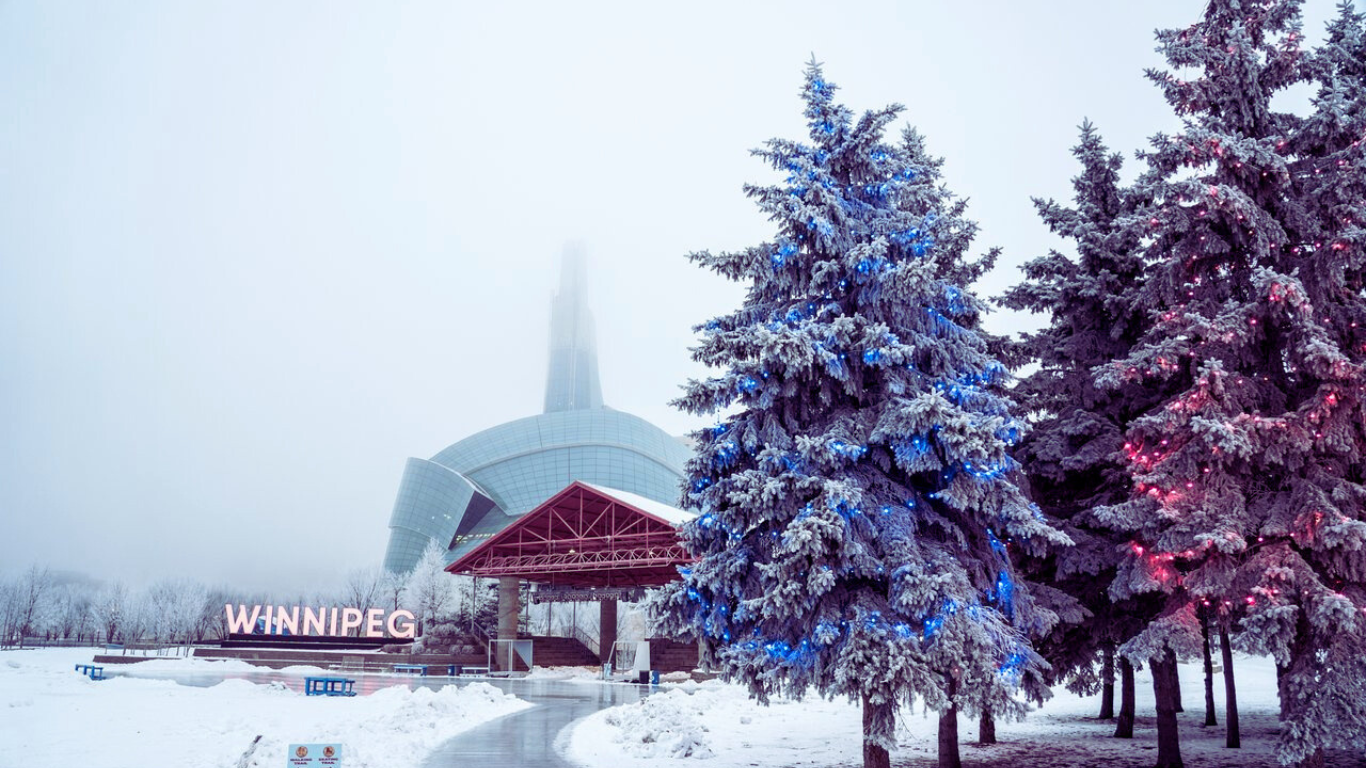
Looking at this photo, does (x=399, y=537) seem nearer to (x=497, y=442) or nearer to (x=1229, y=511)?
(x=497, y=442)

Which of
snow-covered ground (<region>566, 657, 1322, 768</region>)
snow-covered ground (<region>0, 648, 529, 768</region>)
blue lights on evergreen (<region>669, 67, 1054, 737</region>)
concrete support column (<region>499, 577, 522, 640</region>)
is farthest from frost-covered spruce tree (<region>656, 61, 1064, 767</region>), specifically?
concrete support column (<region>499, 577, 522, 640</region>)

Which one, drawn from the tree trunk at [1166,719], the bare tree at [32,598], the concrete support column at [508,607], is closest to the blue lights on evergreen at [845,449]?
the tree trunk at [1166,719]

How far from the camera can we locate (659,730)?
1600 centimetres

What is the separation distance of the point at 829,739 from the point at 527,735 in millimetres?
6174

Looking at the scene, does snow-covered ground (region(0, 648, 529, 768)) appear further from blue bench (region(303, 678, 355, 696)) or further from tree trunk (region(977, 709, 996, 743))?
tree trunk (region(977, 709, 996, 743))

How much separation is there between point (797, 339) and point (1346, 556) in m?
7.07

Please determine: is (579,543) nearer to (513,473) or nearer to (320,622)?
(320,622)

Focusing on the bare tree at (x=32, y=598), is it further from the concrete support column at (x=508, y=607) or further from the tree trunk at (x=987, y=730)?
the tree trunk at (x=987, y=730)

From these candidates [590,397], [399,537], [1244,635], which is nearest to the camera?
[1244,635]

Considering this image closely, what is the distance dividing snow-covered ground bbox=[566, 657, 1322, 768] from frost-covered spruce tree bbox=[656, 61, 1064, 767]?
4.17 feet

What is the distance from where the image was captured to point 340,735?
13820 mm

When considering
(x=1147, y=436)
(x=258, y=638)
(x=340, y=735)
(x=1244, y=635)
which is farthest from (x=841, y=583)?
(x=258, y=638)

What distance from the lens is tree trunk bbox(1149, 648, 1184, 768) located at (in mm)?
13180

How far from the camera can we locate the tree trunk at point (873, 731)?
1016 centimetres
